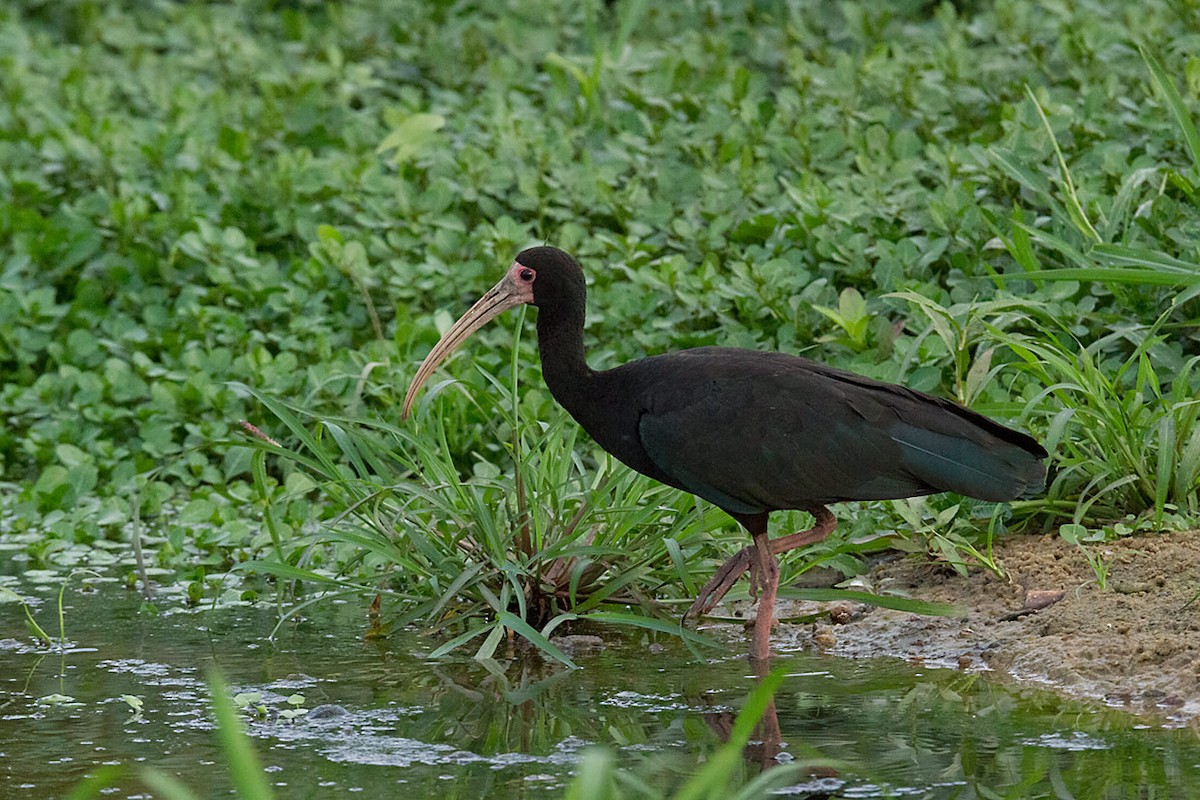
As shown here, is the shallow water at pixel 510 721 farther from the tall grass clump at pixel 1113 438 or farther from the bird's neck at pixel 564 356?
the tall grass clump at pixel 1113 438

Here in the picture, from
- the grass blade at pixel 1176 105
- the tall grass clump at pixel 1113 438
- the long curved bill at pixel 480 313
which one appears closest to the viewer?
the tall grass clump at pixel 1113 438

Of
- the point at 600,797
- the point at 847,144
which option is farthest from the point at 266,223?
the point at 600,797

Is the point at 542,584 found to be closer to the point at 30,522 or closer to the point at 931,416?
the point at 931,416

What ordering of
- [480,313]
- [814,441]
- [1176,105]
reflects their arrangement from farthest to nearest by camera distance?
[1176,105]
[480,313]
[814,441]

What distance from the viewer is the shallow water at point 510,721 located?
3895 mm

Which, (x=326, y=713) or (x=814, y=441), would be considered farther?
(x=814, y=441)

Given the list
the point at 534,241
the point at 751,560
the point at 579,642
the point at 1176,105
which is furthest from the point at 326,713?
the point at 534,241

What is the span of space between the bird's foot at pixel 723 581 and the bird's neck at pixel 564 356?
67 centimetres

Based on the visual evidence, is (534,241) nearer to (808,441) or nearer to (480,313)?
(480,313)

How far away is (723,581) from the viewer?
17.2 feet

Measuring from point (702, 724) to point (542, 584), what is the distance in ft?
3.46

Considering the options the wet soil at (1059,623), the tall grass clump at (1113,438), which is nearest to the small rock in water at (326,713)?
the wet soil at (1059,623)

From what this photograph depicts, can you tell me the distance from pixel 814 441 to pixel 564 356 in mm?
914

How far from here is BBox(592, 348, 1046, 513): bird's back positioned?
4.82m
